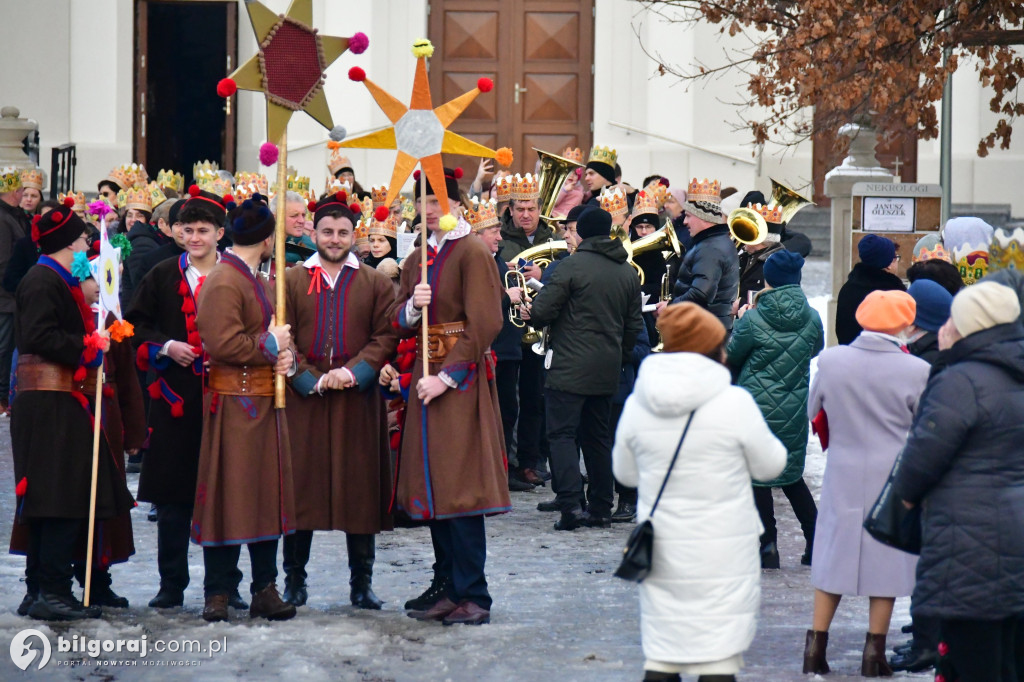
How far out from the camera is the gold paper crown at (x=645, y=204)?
35.4ft

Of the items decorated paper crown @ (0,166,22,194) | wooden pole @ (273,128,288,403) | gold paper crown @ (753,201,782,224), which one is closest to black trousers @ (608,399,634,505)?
gold paper crown @ (753,201,782,224)

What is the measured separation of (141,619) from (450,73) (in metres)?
15.6

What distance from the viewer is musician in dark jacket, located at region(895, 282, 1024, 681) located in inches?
200

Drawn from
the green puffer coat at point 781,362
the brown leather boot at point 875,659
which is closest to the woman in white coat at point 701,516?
the brown leather boot at point 875,659

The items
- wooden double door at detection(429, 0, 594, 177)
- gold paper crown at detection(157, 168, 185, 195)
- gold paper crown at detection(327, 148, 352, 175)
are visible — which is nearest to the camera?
gold paper crown at detection(327, 148, 352, 175)

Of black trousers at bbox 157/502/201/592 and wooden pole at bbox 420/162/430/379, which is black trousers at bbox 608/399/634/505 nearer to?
wooden pole at bbox 420/162/430/379

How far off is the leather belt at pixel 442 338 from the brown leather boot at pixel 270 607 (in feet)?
4.18

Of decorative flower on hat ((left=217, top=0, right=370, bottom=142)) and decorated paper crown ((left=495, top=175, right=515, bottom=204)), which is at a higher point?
decorative flower on hat ((left=217, top=0, right=370, bottom=142))

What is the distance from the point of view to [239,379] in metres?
6.68

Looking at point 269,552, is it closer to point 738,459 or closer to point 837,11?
point 738,459

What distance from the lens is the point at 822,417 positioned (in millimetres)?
6285

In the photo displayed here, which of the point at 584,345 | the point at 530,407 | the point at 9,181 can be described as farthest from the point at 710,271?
the point at 9,181

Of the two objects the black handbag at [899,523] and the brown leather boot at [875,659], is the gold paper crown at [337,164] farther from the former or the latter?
the black handbag at [899,523]

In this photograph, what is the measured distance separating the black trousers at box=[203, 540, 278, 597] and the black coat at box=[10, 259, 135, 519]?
1.77ft
